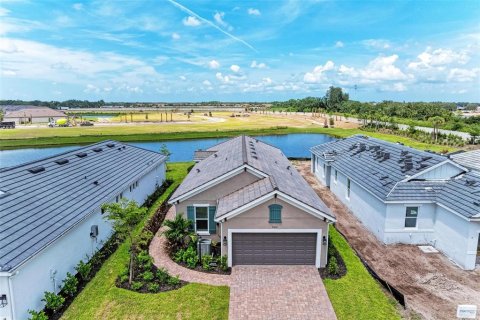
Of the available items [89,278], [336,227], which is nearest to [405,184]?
[336,227]

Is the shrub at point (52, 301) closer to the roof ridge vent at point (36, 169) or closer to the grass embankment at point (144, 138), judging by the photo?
the roof ridge vent at point (36, 169)

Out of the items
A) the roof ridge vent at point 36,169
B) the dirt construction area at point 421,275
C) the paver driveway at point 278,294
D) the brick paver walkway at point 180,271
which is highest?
the roof ridge vent at point 36,169

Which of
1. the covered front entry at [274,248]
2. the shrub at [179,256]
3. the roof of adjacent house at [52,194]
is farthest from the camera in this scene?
the shrub at [179,256]

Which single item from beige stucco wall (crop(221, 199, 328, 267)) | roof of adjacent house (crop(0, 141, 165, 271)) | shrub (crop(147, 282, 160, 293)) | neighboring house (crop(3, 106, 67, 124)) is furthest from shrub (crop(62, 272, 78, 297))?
neighboring house (crop(3, 106, 67, 124))

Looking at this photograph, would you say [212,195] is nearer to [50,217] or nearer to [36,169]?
[50,217]

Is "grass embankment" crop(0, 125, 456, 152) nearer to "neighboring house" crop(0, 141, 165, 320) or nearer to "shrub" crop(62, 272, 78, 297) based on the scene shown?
"neighboring house" crop(0, 141, 165, 320)

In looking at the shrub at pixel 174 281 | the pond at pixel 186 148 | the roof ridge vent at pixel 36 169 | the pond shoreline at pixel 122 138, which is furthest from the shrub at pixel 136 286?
the pond shoreline at pixel 122 138

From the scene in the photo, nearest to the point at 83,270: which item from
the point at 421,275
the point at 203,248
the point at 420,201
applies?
the point at 203,248
